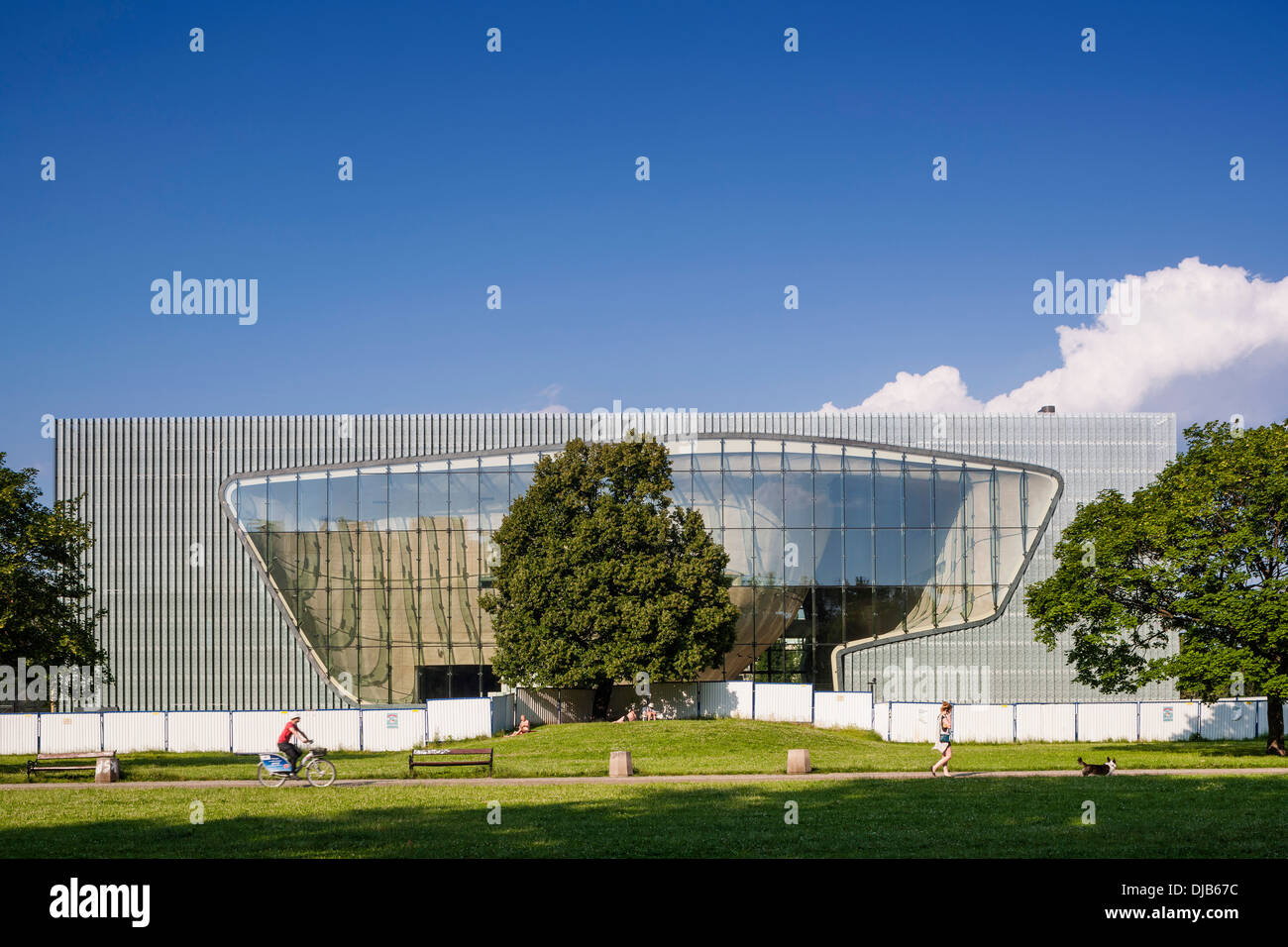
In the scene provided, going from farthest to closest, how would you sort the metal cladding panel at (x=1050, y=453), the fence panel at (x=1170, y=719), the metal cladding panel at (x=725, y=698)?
1. the metal cladding panel at (x=1050, y=453)
2. the metal cladding panel at (x=725, y=698)
3. the fence panel at (x=1170, y=719)

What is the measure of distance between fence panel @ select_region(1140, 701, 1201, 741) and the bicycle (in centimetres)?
2858

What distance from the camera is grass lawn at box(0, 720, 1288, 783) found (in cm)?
2603

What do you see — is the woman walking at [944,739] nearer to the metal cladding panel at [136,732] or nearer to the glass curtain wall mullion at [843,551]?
the glass curtain wall mullion at [843,551]

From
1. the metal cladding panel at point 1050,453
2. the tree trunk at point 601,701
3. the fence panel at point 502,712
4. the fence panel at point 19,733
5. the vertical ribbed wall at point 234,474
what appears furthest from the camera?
the vertical ribbed wall at point 234,474

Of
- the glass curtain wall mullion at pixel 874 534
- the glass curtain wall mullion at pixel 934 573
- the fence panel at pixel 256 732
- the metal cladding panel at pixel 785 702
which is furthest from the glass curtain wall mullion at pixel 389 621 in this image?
the glass curtain wall mullion at pixel 934 573

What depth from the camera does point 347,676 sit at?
5012cm

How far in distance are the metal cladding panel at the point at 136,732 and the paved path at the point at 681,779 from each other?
516 inches

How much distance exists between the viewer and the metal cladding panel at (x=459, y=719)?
3800cm

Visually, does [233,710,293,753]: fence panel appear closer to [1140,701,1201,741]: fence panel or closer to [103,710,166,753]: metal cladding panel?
[103,710,166,753]: metal cladding panel

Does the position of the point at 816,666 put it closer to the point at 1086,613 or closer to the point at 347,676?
the point at 1086,613

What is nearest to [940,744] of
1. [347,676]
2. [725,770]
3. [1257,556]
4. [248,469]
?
[725,770]

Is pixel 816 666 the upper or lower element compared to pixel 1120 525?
lower

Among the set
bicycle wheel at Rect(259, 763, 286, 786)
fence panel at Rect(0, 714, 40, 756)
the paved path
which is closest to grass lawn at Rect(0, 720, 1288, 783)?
the paved path

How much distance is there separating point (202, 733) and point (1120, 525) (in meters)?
31.4
